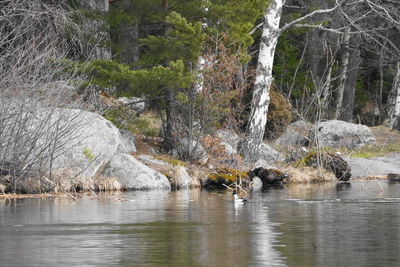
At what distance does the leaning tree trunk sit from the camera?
32438 mm

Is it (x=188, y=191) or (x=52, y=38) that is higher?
(x=52, y=38)

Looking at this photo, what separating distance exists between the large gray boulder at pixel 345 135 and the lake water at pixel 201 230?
15.7m

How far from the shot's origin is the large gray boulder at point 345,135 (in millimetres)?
38812

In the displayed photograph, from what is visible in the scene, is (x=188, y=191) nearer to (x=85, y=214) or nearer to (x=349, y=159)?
(x=85, y=214)

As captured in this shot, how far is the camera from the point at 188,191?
25.4 m

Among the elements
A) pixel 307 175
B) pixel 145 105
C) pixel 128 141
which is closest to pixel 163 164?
pixel 128 141

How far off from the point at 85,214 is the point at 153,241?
4628 mm

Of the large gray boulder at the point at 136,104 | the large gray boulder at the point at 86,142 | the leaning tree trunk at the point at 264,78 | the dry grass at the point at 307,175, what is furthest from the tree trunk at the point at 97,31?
the dry grass at the point at 307,175

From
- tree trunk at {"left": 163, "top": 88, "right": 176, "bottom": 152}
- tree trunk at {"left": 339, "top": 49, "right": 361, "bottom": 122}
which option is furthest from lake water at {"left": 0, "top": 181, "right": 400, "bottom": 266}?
tree trunk at {"left": 339, "top": 49, "right": 361, "bottom": 122}

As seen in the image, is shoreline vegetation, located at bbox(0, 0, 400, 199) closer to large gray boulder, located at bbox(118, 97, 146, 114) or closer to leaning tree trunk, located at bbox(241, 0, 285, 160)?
leaning tree trunk, located at bbox(241, 0, 285, 160)

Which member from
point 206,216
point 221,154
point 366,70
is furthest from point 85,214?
point 366,70

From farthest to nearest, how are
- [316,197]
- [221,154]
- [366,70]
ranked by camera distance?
[366,70] < [221,154] < [316,197]

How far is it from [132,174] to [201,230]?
10.7 m

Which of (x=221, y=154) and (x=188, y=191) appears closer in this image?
(x=188, y=191)
